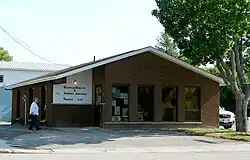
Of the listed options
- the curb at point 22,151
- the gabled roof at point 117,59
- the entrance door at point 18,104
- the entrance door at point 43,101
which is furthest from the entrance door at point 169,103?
the curb at point 22,151

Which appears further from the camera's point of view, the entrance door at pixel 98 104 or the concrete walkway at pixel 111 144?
the entrance door at pixel 98 104

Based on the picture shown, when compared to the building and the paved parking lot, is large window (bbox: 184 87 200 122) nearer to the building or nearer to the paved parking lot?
the paved parking lot

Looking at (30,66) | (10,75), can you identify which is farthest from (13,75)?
(30,66)

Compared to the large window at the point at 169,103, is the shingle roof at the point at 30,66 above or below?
above

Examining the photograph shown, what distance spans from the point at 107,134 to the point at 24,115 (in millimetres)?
12135

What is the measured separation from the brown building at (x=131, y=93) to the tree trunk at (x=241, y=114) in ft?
12.2

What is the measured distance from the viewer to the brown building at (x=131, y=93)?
26188mm

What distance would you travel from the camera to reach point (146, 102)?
27.3m

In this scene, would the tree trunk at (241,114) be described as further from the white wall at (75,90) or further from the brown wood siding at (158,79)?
the white wall at (75,90)

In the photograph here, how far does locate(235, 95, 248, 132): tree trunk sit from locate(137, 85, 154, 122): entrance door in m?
4.84

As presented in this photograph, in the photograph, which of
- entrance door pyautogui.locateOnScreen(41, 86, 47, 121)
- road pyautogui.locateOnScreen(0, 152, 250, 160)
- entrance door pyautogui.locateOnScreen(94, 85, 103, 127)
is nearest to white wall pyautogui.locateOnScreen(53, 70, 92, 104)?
entrance door pyautogui.locateOnScreen(94, 85, 103, 127)

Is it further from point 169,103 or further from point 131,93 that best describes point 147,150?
point 169,103

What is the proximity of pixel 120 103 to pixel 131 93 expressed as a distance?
0.82 meters

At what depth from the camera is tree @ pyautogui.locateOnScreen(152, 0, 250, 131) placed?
22.5 m
